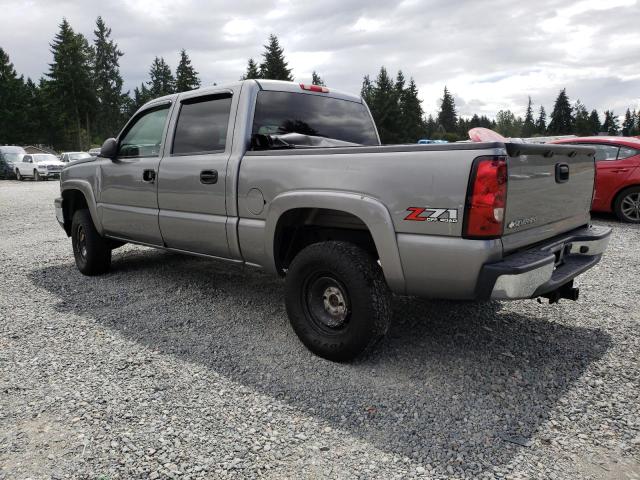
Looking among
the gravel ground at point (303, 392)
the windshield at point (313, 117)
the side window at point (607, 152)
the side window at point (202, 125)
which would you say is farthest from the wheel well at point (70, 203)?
the side window at point (607, 152)

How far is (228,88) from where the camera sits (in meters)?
3.97

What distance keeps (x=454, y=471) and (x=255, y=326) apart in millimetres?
2143

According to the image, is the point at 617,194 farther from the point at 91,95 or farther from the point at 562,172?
the point at 91,95

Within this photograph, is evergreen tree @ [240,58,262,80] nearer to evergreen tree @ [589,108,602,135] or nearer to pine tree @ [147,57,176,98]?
pine tree @ [147,57,176,98]

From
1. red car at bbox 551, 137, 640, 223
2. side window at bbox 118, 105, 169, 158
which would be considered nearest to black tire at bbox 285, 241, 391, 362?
side window at bbox 118, 105, 169, 158

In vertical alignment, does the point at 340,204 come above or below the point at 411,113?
below

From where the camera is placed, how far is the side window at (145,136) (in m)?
4.55

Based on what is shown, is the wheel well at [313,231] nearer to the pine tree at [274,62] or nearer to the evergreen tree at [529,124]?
the pine tree at [274,62]

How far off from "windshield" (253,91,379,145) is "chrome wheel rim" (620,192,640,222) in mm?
6135

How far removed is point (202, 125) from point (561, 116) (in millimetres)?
109938

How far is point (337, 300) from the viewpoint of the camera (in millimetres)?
3223

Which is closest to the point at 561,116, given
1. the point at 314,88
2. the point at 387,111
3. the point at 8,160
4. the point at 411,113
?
the point at 411,113

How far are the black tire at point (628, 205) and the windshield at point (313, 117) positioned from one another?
6110mm

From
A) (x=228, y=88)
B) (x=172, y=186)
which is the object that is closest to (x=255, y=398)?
(x=172, y=186)
